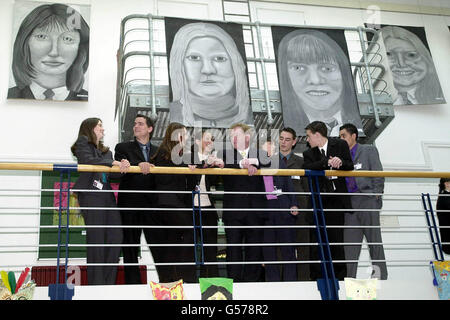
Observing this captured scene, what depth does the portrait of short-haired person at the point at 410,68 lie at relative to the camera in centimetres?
784

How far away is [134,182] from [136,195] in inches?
4.5

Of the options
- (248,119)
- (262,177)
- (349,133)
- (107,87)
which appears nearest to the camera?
(262,177)

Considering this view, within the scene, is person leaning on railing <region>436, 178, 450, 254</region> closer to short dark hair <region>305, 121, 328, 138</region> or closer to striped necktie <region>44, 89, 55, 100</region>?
short dark hair <region>305, 121, 328, 138</region>

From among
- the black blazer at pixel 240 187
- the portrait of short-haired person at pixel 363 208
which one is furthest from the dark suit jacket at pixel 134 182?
the portrait of short-haired person at pixel 363 208

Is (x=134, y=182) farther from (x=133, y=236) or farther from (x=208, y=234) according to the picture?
(x=208, y=234)

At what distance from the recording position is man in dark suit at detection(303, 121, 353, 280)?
4.52 m

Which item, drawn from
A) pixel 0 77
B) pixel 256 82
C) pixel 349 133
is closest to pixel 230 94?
pixel 256 82

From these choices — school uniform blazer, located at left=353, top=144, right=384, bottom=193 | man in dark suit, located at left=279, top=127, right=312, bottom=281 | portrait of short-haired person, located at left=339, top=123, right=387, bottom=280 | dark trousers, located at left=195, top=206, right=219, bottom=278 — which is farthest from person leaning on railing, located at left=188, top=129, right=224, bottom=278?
school uniform blazer, located at left=353, top=144, right=384, bottom=193

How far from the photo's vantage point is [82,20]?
24.7 feet

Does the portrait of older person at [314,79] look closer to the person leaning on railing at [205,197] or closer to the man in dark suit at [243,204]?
the man in dark suit at [243,204]

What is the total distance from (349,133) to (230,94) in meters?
1.72

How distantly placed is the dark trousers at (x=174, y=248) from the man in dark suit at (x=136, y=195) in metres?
0.09

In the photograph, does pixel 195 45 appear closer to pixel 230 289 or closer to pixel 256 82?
pixel 256 82

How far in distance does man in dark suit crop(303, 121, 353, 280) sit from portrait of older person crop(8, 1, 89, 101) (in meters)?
3.52
